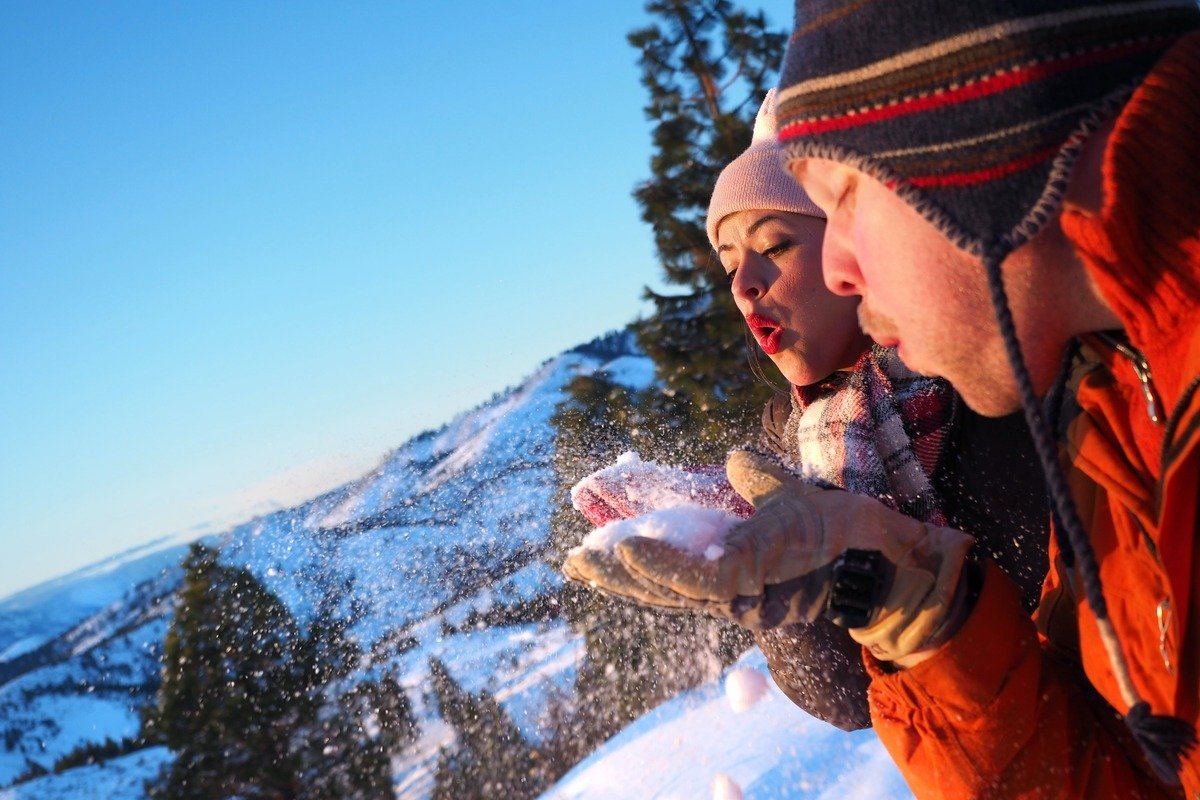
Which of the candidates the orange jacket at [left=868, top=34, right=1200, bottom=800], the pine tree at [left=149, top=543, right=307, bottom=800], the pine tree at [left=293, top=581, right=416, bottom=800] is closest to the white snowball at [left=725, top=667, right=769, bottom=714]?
the orange jacket at [left=868, top=34, right=1200, bottom=800]

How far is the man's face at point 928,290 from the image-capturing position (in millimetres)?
1242

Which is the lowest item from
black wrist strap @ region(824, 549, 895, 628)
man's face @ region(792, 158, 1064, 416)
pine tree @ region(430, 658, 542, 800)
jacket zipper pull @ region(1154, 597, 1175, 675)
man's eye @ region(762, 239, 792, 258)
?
pine tree @ region(430, 658, 542, 800)

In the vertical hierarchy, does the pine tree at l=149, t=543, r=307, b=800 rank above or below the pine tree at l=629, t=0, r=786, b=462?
below

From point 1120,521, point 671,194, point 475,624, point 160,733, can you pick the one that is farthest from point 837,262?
point 475,624

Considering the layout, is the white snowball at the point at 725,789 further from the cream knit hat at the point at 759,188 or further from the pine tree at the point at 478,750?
the pine tree at the point at 478,750

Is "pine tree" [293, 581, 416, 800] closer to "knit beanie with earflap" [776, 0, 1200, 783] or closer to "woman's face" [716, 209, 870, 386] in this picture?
"woman's face" [716, 209, 870, 386]

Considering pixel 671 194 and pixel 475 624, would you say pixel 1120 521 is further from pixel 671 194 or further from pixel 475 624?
pixel 475 624

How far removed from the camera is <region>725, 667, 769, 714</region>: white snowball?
13.8 ft

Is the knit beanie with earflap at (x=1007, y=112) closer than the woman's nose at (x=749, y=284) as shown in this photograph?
Yes

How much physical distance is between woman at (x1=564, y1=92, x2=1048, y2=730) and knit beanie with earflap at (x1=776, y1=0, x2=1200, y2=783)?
1026mm

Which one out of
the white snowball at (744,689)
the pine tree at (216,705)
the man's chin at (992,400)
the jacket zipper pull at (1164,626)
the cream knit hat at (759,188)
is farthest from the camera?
the pine tree at (216,705)

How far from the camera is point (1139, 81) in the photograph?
44.3 inches

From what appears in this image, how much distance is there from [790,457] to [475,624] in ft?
83.1

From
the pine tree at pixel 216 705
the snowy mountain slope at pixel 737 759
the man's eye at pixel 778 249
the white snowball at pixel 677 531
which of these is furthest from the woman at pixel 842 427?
the pine tree at pixel 216 705
